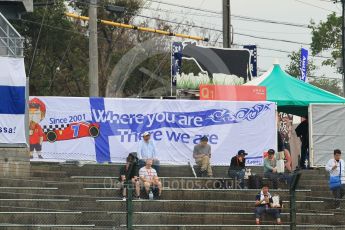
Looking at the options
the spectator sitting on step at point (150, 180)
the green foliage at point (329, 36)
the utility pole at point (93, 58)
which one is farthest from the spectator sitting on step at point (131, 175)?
the green foliage at point (329, 36)

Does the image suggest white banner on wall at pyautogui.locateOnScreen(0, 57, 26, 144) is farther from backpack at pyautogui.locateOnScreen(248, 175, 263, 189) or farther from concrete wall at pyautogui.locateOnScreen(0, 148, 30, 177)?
backpack at pyautogui.locateOnScreen(248, 175, 263, 189)

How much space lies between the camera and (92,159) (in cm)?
2641

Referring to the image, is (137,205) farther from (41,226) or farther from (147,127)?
(147,127)

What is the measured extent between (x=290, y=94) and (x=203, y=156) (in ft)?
16.6

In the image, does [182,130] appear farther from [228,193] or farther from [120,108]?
[228,193]

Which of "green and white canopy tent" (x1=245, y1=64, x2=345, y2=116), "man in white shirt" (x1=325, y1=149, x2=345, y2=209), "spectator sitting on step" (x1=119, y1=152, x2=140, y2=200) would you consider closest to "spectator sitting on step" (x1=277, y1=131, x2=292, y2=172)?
"green and white canopy tent" (x1=245, y1=64, x2=345, y2=116)

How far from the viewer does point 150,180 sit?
2306 cm

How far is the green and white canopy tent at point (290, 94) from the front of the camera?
29.4 metres

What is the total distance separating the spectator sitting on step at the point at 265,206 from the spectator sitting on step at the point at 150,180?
2327 millimetres

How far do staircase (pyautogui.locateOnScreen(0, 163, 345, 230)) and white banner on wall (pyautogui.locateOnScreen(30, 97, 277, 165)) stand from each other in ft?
2.53

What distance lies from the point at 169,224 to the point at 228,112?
6.58m

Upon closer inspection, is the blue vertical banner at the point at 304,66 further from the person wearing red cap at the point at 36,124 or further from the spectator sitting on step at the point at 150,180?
the spectator sitting on step at the point at 150,180

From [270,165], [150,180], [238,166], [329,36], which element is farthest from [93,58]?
[329,36]

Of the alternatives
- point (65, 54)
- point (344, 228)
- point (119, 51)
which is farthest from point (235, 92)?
point (119, 51)
